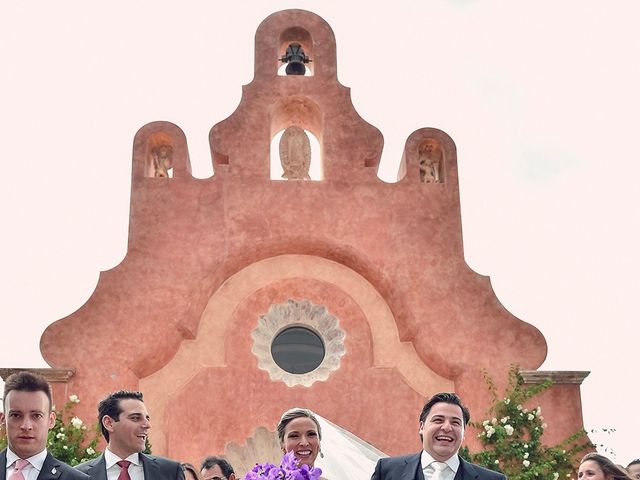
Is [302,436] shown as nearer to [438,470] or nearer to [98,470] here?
[438,470]

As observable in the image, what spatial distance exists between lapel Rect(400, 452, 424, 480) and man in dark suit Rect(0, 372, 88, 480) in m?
1.78

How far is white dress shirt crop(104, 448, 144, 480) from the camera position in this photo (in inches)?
200

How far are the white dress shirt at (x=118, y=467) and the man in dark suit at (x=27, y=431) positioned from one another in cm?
55

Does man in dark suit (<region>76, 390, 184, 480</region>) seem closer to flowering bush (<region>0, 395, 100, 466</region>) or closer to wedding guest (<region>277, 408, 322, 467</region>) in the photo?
wedding guest (<region>277, 408, 322, 467</region>)

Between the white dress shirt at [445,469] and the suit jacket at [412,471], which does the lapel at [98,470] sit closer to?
the suit jacket at [412,471]

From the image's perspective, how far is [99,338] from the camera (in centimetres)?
1223

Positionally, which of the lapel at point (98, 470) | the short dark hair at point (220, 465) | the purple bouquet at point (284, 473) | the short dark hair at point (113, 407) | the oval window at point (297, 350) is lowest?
the purple bouquet at point (284, 473)

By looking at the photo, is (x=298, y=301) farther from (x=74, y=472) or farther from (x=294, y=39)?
(x=74, y=472)

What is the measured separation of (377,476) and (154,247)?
8300 millimetres

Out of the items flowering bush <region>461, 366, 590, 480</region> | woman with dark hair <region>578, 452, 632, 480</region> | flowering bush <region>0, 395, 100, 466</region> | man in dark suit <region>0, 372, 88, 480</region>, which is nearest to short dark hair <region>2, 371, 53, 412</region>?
man in dark suit <region>0, 372, 88, 480</region>

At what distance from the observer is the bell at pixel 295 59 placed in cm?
1475

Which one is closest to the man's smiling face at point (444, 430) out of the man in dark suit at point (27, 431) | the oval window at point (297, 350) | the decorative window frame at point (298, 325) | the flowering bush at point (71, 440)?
the man in dark suit at point (27, 431)

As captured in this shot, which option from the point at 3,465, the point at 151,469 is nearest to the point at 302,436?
the point at 151,469

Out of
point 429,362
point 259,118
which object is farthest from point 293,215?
point 429,362
